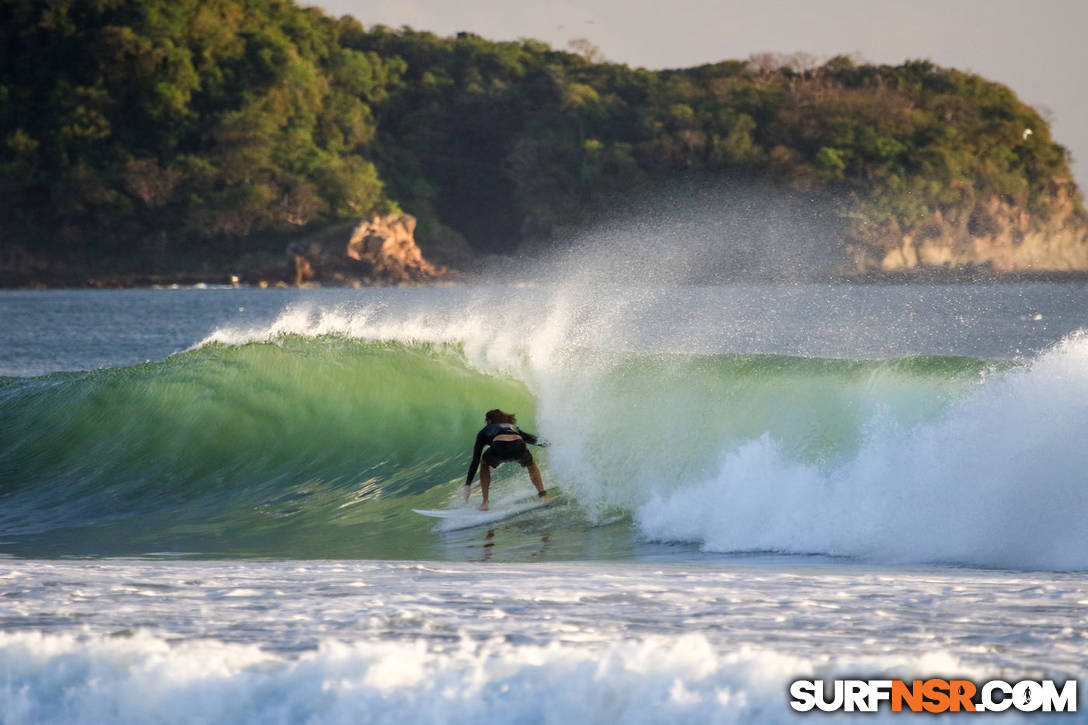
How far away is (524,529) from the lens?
1066 cm

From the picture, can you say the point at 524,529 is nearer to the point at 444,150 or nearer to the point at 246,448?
the point at 246,448

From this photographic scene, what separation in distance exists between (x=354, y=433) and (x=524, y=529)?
4.69 meters

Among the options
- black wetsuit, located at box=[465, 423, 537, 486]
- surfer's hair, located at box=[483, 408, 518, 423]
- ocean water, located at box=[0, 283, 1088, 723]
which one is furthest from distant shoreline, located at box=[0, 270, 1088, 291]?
black wetsuit, located at box=[465, 423, 537, 486]

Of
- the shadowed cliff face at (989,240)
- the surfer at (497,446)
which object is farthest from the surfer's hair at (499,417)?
the shadowed cliff face at (989,240)

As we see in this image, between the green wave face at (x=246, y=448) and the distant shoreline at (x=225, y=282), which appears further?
the distant shoreline at (x=225, y=282)

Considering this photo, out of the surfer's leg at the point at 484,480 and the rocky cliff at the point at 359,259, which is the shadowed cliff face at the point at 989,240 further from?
the surfer's leg at the point at 484,480

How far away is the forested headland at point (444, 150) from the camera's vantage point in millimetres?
104938

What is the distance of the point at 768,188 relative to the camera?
362 ft

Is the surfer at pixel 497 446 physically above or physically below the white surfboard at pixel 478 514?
above

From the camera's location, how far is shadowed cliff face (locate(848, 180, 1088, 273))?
102 metres

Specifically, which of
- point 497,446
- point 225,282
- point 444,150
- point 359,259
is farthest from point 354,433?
point 444,150

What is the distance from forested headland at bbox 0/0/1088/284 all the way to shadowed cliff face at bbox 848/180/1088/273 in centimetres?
19

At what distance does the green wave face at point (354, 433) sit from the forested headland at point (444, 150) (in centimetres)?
7917

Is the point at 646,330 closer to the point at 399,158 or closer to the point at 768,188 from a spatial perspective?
the point at 768,188
